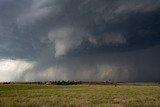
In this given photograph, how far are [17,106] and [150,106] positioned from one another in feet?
40.0

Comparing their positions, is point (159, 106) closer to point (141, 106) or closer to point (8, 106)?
point (141, 106)

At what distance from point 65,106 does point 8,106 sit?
5.21 m

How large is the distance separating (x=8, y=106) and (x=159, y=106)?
1376 cm

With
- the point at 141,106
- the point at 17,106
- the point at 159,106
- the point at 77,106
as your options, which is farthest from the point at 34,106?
the point at 159,106

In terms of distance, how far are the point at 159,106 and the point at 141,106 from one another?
1.68 meters

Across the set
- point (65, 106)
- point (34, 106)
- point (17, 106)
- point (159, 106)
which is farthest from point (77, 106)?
point (159, 106)

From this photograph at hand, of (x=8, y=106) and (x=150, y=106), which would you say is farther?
(x=150, y=106)

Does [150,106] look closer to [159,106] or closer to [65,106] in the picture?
[159,106]

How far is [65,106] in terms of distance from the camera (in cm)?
2425

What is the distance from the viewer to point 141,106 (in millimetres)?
24297

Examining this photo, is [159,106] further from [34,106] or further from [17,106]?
[17,106]

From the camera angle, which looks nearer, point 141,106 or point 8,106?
point 8,106

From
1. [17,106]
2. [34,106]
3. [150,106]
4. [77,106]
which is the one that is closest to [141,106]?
[150,106]

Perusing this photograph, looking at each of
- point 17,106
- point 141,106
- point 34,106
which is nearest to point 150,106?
point 141,106
